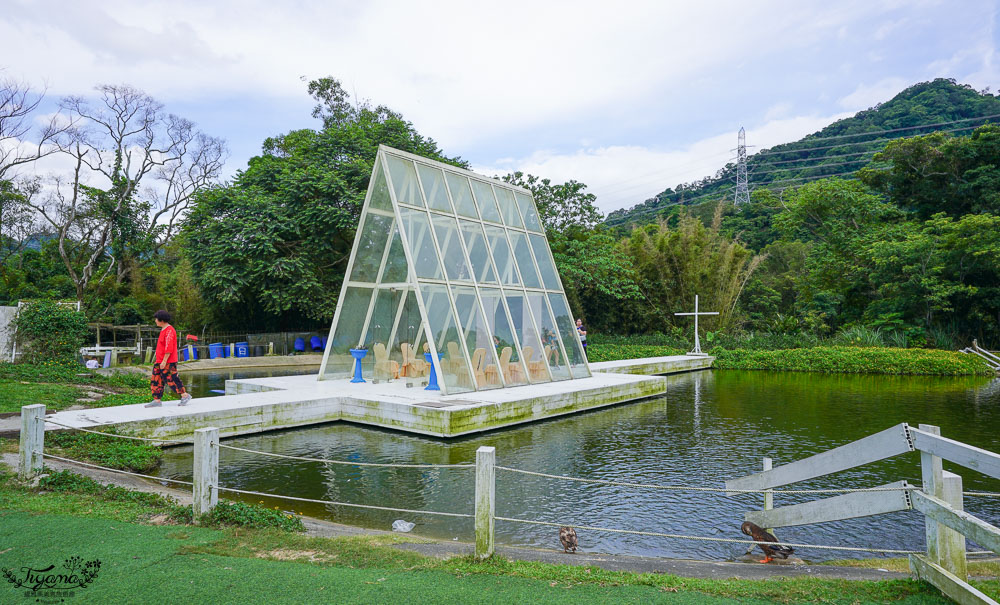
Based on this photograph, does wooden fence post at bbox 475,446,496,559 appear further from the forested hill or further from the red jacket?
the forested hill

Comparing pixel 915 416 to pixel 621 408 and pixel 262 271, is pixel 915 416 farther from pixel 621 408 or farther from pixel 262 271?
pixel 262 271

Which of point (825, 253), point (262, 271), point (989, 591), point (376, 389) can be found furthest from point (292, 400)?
point (825, 253)

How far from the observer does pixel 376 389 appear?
11.5m

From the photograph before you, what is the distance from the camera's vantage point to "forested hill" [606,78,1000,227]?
128 feet

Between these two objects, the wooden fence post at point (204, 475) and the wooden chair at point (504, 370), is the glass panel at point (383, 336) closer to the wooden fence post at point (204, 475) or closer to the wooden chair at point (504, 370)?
the wooden chair at point (504, 370)

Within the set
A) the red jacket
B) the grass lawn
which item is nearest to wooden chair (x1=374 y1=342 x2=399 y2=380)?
the red jacket

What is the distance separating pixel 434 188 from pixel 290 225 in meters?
12.8

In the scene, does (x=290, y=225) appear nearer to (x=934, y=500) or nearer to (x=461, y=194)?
(x=461, y=194)

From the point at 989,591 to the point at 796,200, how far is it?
31648mm

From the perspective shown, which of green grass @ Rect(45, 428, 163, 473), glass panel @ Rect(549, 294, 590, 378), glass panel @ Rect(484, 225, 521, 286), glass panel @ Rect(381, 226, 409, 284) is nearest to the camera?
green grass @ Rect(45, 428, 163, 473)

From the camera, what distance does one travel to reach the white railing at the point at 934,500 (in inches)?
112

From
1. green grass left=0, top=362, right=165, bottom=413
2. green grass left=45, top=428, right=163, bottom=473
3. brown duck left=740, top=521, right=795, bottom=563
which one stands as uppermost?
green grass left=0, top=362, right=165, bottom=413

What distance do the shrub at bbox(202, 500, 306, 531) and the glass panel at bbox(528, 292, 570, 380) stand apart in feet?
29.4

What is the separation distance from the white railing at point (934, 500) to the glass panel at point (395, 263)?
391 inches
